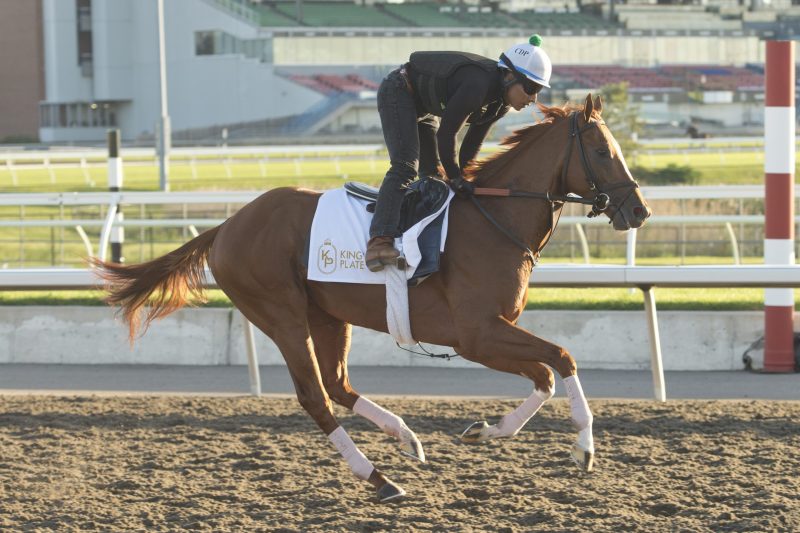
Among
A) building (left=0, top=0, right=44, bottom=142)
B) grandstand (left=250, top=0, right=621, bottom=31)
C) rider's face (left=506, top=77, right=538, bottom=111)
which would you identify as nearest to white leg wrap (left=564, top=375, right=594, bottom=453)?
rider's face (left=506, top=77, right=538, bottom=111)

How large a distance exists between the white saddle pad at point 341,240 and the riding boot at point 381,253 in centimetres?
6

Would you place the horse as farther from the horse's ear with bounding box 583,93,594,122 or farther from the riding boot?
the riding boot

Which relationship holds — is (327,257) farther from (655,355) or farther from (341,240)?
(655,355)

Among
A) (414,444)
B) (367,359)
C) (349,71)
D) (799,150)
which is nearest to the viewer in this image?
(414,444)

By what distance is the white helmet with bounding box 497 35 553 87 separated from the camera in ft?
16.4

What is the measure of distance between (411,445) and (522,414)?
0.55m

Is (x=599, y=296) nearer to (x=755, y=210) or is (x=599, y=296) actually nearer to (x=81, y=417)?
(x=81, y=417)

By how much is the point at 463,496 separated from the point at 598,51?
1813 inches

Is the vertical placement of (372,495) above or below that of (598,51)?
below

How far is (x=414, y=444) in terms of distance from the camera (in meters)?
5.29

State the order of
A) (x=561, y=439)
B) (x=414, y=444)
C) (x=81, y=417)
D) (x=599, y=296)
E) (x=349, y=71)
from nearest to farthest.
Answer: (x=414, y=444) → (x=561, y=439) → (x=81, y=417) → (x=599, y=296) → (x=349, y=71)

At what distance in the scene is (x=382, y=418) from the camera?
5355 millimetres

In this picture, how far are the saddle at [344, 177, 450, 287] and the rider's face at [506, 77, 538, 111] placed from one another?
470 millimetres

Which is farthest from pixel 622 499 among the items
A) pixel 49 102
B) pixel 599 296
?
pixel 49 102
